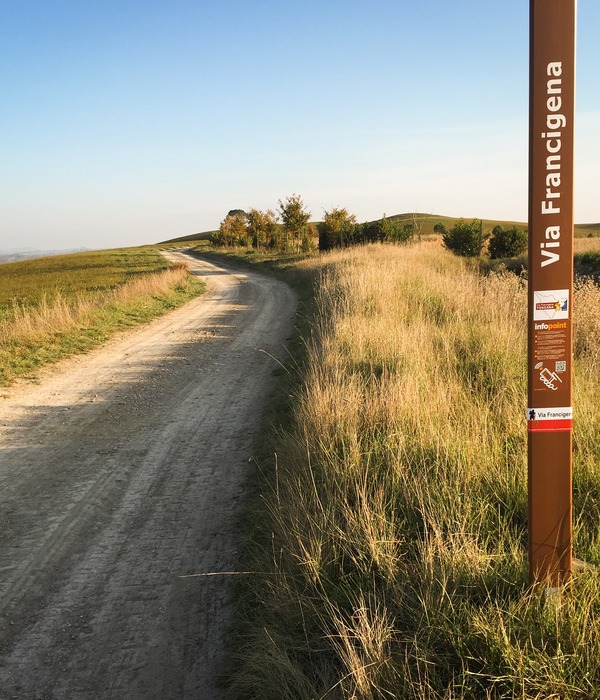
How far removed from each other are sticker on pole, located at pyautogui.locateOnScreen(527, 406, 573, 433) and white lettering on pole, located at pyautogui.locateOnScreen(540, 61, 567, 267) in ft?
2.38

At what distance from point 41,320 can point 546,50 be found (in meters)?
12.2

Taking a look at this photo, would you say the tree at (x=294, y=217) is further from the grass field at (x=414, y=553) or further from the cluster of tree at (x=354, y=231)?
the grass field at (x=414, y=553)

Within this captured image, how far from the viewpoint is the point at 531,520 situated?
8.43ft

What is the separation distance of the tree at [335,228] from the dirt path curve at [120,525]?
30.3 m

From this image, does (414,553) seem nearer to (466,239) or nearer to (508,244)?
(508,244)

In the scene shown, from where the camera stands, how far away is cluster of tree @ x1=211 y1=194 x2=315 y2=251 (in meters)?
49.3

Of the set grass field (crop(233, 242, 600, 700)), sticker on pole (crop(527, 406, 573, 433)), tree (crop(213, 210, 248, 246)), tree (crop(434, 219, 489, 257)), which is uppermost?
tree (crop(213, 210, 248, 246))

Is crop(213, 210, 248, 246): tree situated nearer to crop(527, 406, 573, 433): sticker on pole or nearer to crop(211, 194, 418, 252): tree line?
crop(211, 194, 418, 252): tree line

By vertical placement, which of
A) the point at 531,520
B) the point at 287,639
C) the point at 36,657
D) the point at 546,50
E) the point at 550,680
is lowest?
the point at 36,657

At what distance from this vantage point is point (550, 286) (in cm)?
239

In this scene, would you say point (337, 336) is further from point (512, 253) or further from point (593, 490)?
point (512, 253)

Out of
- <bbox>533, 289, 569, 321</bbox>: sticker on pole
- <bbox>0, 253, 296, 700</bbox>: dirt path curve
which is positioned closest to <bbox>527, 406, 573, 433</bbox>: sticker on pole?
<bbox>533, 289, 569, 321</bbox>: sticker on pole

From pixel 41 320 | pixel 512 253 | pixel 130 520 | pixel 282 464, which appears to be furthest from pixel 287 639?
pixel 512 253

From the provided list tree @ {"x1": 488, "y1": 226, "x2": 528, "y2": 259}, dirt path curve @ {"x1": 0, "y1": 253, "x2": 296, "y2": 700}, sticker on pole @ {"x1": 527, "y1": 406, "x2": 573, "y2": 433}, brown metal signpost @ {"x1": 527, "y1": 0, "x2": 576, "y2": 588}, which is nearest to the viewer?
brown metal signpost @ {"x1": 527, "y1": 0, "x2": 576, "y2": 588}
